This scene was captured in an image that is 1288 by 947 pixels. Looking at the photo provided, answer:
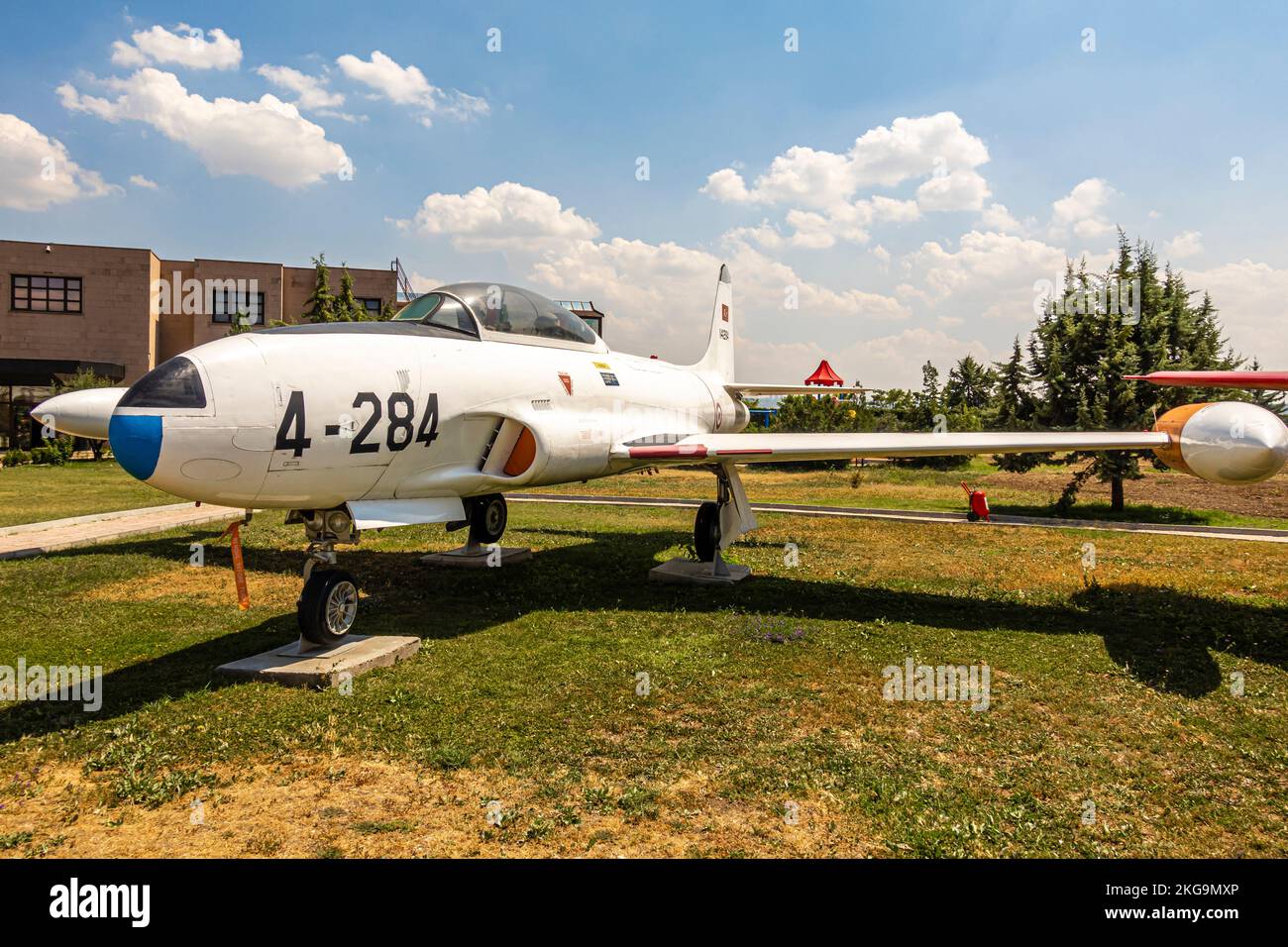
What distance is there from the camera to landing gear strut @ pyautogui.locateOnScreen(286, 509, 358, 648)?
741 cm

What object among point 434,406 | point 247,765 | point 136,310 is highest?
point 136,310

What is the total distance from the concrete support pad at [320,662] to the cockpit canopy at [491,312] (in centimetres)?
371

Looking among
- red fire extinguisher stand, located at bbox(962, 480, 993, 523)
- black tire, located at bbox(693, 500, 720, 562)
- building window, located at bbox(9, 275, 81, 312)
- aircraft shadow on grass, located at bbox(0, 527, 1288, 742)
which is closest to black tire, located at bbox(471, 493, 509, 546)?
aircraft shadow on grass, located at bbox(0, 527, 1288, 742)

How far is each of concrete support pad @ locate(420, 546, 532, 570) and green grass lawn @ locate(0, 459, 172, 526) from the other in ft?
22.6

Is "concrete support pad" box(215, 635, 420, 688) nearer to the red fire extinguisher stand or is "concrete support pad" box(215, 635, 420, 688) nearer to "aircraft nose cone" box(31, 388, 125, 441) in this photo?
"aircraft nose cone" box(31, 388, 125, 441)

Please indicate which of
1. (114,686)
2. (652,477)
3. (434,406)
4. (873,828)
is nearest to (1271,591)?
(873,828)

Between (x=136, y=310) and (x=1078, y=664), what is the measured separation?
53561mm

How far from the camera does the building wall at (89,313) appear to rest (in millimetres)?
43469

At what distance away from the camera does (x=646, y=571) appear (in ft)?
40.2

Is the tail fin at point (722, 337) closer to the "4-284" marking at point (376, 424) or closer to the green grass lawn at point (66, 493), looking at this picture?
the "4-284" marking at point (376, 424)

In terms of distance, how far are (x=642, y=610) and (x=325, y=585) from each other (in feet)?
13.2

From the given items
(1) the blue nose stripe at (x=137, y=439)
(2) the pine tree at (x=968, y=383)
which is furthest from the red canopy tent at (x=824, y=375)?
(1) the blue nose stripe at (x=137, y=439)
